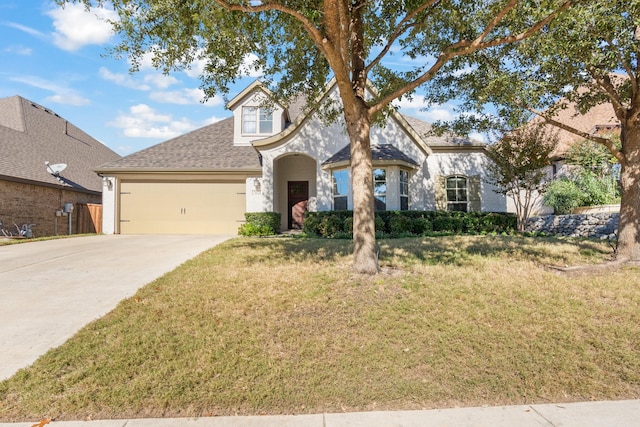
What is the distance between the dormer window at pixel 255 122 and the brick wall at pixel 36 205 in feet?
29.0

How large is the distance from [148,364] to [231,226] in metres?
12.7

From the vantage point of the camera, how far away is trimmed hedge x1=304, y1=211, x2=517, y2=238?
1326cm

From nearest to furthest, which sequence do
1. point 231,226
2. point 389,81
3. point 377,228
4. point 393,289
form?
point 393,289, point 389,81, point 377,228, point 231,226

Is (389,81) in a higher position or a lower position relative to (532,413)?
higher

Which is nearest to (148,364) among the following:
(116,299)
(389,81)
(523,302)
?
(116,299)

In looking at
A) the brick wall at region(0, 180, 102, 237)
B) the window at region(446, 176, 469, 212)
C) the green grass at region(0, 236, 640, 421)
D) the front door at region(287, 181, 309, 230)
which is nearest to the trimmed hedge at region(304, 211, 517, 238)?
the window at region(446, 176, 469, 212)

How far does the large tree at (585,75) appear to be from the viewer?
621cm

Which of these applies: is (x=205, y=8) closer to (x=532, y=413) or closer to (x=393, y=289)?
(x=393, y=289)

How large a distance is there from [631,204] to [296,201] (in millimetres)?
12856

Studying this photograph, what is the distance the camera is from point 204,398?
11.1ft

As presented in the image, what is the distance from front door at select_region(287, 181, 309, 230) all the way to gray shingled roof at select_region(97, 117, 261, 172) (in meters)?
2.40

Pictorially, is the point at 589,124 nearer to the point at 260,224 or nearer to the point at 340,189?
the point at 340,189

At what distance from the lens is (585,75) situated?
784cm

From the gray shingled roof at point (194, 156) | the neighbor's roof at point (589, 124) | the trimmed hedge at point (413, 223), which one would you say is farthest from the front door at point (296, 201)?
the neighbor's roof at point (589, 124)
